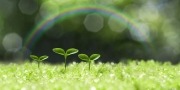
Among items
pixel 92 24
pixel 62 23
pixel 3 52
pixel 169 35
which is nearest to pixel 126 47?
pixel 92 24

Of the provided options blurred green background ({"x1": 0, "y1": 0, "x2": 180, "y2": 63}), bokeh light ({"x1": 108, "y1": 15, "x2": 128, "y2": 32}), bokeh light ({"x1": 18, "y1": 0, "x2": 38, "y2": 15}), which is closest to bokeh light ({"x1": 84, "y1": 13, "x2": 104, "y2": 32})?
blurred green background ({"x1": 0, "y1": 0, "x2": 180, "y2": 63})

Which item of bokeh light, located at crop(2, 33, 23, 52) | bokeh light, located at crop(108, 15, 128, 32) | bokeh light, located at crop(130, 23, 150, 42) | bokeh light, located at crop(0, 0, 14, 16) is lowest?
bokeh light, located at crop(2, 33, 23, 52)

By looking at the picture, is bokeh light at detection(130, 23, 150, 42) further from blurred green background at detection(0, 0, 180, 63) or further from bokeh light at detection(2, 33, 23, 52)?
bokeh light at detection(2, 33, 23, 52)

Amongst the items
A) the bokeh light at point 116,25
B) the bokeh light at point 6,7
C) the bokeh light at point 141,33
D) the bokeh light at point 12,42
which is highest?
the bokeh light at point 6,7

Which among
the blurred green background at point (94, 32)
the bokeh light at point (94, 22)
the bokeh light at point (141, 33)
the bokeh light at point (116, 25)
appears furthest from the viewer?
the bokeh light at point (141, 33)

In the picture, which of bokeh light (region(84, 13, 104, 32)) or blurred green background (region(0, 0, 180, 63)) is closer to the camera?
blurred green background (region(0, 0, 180, 63))

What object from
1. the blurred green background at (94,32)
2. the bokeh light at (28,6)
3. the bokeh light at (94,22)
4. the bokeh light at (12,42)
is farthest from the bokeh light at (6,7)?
the bokeh light at (94,22)

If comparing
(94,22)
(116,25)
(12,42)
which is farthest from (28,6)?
(116,25)

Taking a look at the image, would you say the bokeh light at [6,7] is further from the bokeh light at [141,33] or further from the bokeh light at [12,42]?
the bokeh light at [141,33]
